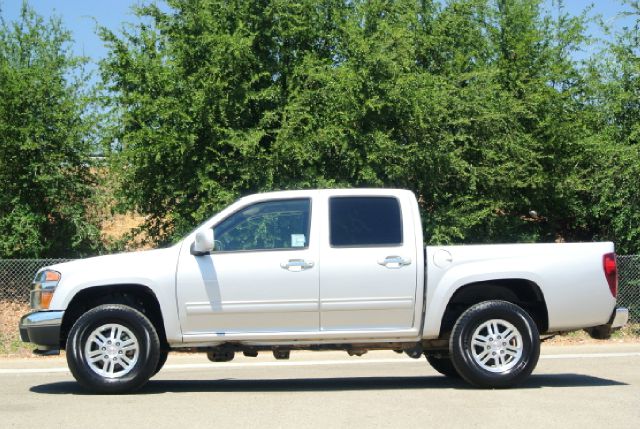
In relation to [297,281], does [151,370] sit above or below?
below

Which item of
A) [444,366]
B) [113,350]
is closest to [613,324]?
[444,366]

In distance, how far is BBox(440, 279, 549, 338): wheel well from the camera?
402 inches

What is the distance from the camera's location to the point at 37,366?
535 inches

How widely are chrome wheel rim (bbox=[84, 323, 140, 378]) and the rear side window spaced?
2.28m

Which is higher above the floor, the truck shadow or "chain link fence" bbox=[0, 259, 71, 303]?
"chain link fence" bbox=[0, 259, 71, 303]

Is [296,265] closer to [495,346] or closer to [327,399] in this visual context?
[327,399]

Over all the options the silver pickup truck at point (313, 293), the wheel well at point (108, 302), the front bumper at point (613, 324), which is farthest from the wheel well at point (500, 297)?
the wheel well at point (108, 302)

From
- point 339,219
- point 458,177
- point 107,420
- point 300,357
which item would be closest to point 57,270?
point 107,420

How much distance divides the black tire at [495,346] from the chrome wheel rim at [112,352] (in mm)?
3236

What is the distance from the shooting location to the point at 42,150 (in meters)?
19.7

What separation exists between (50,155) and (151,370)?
10.9 meters

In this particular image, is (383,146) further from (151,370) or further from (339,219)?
(151,370)

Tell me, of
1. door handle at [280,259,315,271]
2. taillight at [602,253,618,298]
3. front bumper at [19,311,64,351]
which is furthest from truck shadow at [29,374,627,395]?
door handle at [280,259,315,271]

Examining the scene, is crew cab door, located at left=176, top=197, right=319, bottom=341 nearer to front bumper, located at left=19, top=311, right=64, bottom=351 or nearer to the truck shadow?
the truck shadow
